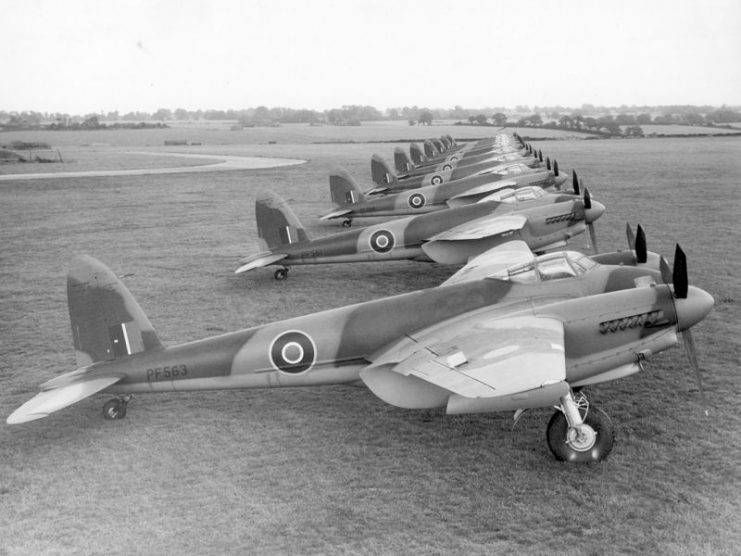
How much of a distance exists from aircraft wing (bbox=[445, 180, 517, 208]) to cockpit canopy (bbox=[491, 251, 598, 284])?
44.2 ft

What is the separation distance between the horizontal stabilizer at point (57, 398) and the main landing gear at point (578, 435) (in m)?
5.55

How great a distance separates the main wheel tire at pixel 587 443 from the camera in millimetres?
6910

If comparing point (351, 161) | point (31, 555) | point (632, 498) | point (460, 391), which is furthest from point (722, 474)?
point (351, 161)

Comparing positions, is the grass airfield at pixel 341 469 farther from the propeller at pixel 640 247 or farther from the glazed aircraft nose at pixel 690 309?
the propeller at pixel 640 247

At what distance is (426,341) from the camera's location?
7.91 m

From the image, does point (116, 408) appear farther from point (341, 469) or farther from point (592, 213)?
point (592, 213)

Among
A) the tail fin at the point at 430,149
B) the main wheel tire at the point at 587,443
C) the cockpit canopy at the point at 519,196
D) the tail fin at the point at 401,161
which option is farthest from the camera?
the tail fin at the point at 430,149

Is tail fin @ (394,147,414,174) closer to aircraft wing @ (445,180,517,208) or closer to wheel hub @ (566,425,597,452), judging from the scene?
aircraft wing @ (445,180,517,208)

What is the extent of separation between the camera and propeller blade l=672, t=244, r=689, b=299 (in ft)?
22.9

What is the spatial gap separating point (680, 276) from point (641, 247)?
101 inches

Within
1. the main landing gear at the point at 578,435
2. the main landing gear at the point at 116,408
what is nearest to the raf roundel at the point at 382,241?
the main landing gear at the point at 116,408

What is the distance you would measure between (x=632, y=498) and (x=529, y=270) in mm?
3372

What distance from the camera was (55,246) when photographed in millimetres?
21062

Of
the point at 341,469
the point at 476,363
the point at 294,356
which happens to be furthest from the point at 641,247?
the point at 341,469
